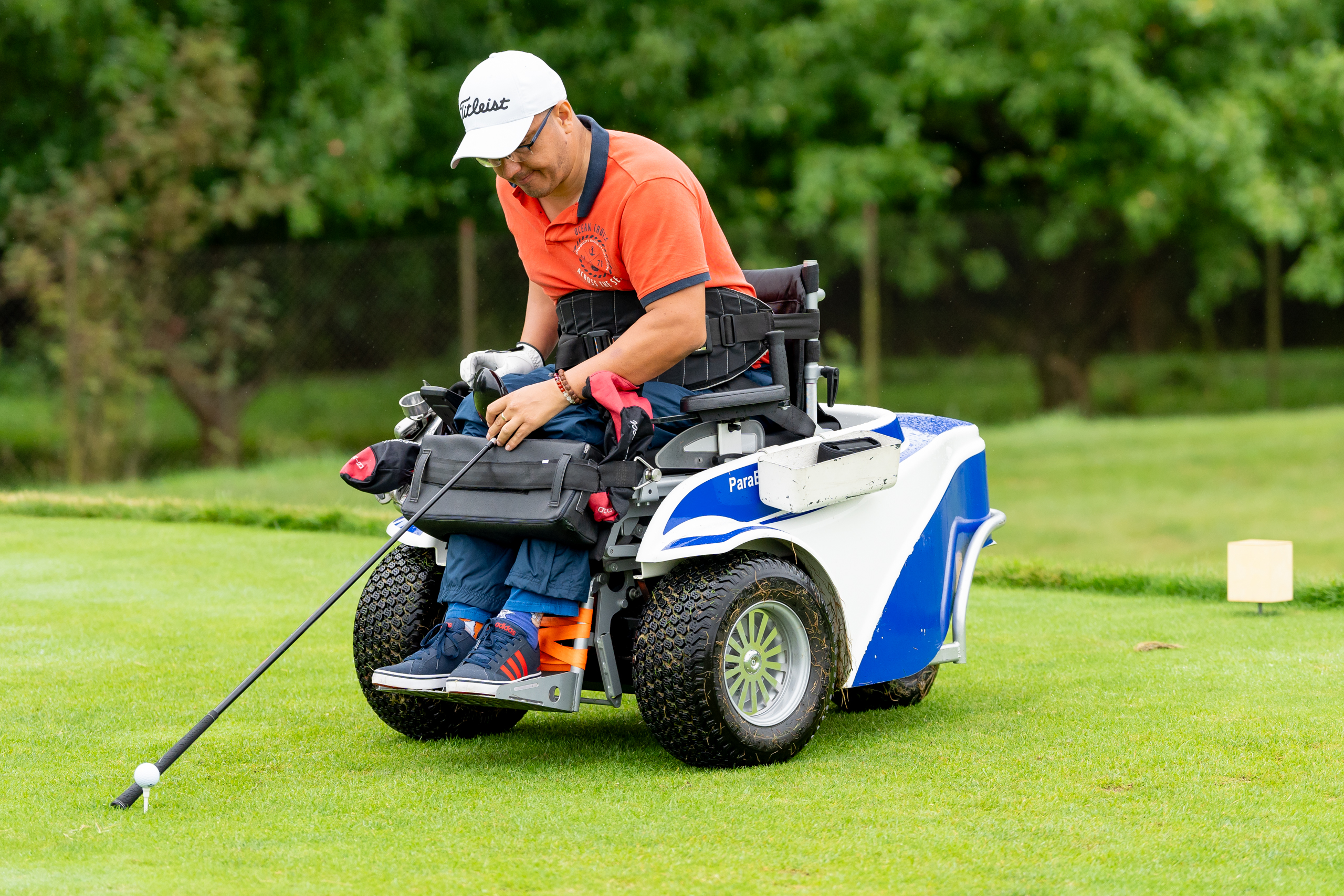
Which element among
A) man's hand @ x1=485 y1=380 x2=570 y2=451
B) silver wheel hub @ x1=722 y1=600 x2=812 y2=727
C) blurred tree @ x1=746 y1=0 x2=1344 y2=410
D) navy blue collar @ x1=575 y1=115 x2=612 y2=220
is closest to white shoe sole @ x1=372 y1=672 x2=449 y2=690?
man's hand @ x1=485 y1=380 x2=570 y2=451

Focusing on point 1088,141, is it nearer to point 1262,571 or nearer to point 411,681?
point 1262,571

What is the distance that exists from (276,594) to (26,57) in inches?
395

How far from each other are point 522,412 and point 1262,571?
3222mm

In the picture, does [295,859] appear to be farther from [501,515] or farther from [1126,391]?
[1126,391]

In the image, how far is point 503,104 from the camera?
4145 millimetres

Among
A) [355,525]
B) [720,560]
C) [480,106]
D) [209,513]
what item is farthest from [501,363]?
[209,513]

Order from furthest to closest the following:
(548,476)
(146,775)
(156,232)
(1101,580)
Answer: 1. (156,232)
2. (1101,580)
3. (548,476)
4. (146,775)

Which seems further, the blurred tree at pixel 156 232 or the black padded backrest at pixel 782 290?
the blurred tree at pixel 156 232

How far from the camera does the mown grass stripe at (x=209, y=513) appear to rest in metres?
8.41

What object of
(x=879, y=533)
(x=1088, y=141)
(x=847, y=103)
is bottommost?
(x=879, y=533)

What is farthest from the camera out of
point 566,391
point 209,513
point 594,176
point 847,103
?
point 847,103

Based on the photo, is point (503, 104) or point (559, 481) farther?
point (503, 104)

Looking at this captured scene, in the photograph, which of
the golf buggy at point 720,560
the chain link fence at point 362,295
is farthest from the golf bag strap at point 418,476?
the chain link fence at point 362,295

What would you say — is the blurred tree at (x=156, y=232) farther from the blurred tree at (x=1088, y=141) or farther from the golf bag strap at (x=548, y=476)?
the golf bag strap at (x=548, y=476)
